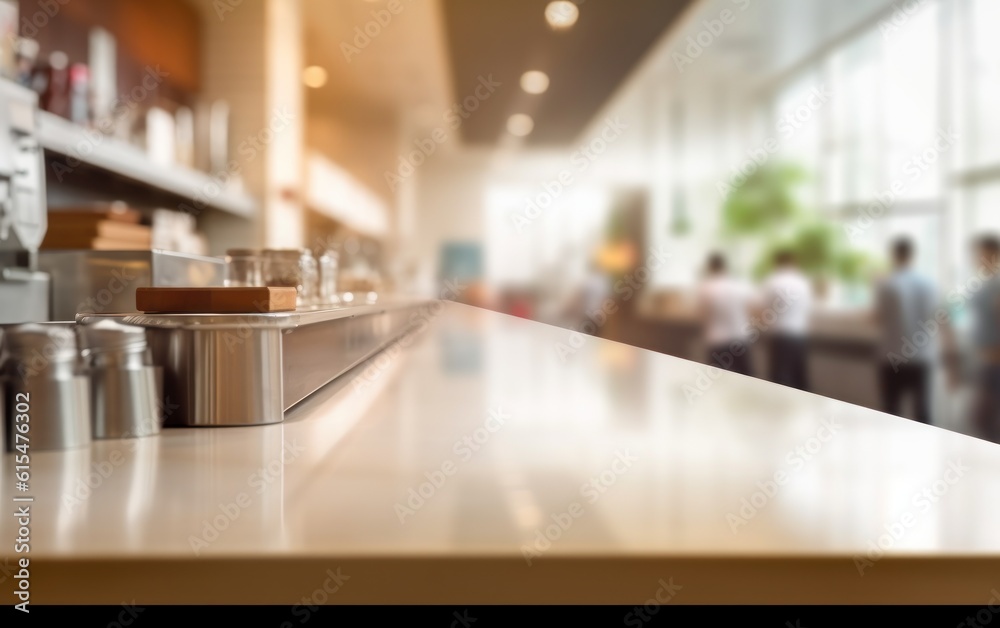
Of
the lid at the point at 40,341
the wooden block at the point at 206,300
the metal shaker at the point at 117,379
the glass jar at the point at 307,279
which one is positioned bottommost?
the metal shaker at the point at 117,379

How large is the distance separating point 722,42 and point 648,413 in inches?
440

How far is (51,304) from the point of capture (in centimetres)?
165

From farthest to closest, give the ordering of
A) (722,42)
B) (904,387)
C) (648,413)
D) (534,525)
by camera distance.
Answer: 1. (722,42)
2. (904,387)
3. (648,413)
4. (534,525)

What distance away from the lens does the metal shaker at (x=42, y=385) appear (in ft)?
2.24

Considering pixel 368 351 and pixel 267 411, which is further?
pixel 368 351

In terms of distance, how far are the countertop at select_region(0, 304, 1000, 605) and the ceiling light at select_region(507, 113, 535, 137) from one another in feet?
25.7

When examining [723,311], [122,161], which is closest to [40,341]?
[122,161]

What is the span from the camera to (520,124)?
356 inches

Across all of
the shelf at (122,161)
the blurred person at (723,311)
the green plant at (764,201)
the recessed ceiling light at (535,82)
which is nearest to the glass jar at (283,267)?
the shelf at (122,161)

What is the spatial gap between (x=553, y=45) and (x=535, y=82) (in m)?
1.13

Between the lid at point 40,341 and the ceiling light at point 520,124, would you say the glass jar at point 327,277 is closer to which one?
the lid at point 40,341

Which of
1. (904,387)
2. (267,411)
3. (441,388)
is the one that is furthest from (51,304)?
(904,387)

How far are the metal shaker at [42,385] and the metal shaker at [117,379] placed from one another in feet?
0.15
